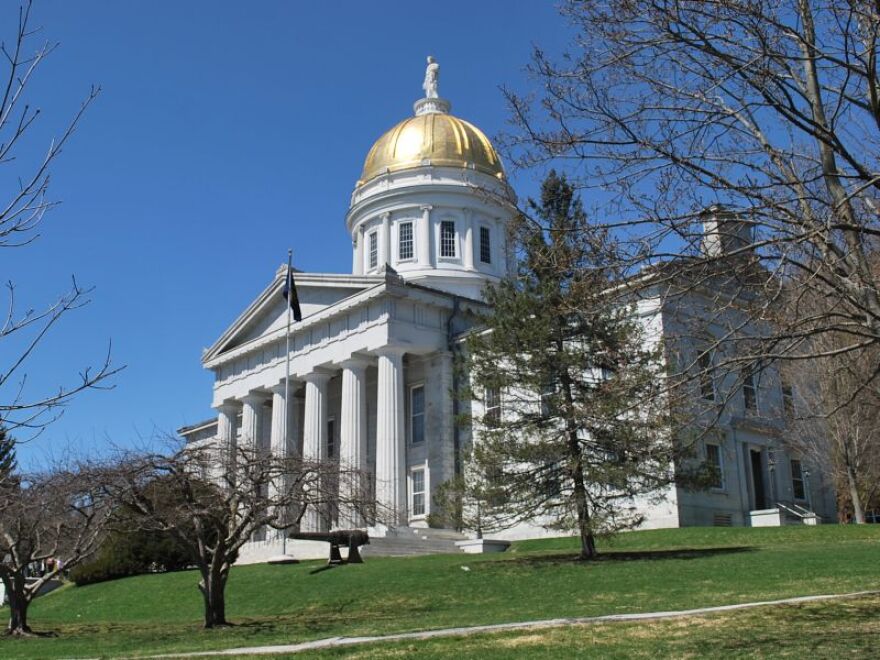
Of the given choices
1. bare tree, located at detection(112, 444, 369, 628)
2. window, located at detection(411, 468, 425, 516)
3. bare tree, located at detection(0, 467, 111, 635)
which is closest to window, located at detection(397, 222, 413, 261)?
window, located at detection(411, 468, 425, 516)

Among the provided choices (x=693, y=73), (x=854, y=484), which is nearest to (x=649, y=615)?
(x=693, y=73)

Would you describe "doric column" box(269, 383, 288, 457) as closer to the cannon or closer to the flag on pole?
the flag on pole

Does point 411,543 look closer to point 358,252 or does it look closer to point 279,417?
point 279,417

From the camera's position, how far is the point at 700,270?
11.8 meters

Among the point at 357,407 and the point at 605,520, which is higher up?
the point at 357,407

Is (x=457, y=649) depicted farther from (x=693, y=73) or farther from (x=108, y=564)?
(x=108, y=564)

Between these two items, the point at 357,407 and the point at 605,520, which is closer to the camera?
the point at 605,520

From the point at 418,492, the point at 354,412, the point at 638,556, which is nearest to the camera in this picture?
the point at 638,556

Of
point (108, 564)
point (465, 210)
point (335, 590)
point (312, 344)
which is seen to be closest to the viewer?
point (335, 590)

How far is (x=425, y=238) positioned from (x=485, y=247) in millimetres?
3677

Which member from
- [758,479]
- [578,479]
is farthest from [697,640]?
[758,479]

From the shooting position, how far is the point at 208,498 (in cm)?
2123

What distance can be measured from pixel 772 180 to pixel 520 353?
15.8m

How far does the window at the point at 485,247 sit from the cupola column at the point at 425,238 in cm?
311
